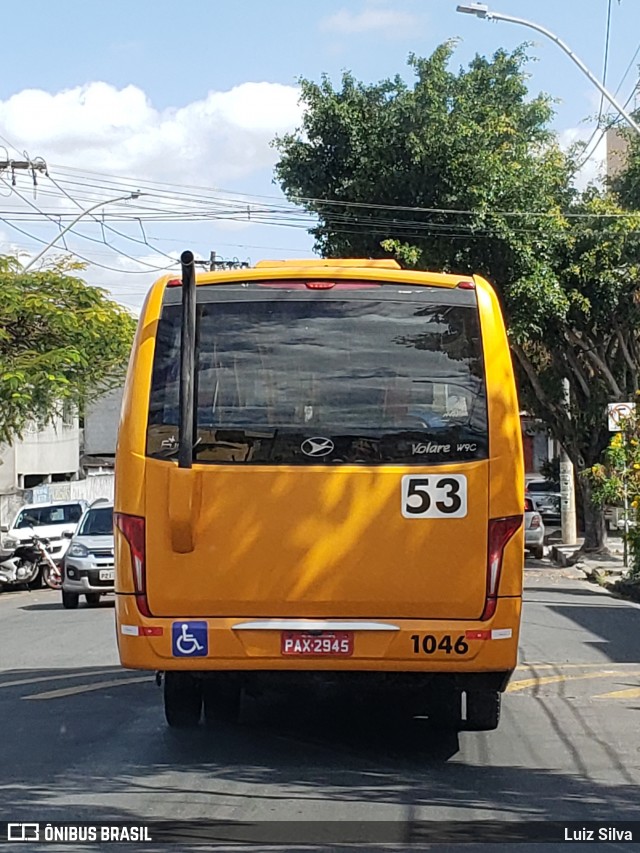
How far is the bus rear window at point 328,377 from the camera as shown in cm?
716

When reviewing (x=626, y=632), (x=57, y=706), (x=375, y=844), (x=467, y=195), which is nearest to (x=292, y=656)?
(x=375, y=844)

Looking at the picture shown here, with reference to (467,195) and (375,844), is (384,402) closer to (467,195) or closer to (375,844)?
(375,844)

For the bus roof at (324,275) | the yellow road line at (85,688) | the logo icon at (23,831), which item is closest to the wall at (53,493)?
the yellow road line at (85,688)

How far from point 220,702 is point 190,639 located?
184 cm

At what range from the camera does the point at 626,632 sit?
49.3 feet

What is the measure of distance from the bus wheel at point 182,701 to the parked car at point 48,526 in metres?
17.9

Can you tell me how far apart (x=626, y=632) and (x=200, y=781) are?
8933 millimetres

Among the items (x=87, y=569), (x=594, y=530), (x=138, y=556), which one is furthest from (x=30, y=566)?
(x=138, y=556)

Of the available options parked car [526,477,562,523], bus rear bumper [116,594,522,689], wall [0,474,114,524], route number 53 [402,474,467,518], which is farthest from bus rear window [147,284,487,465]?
parked car [526,477,562,523]

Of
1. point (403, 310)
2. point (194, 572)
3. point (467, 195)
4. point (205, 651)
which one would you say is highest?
point (467, 195)

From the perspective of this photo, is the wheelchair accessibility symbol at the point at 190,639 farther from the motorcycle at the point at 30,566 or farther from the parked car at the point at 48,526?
the parked car at the point at 48,526

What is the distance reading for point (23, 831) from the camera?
241 inches

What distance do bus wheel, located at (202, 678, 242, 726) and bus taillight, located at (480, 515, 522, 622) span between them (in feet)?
6.46

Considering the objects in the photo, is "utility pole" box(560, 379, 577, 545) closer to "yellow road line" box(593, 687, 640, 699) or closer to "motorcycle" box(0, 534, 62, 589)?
"motorcycle" box(0, 534, 62, 589)
